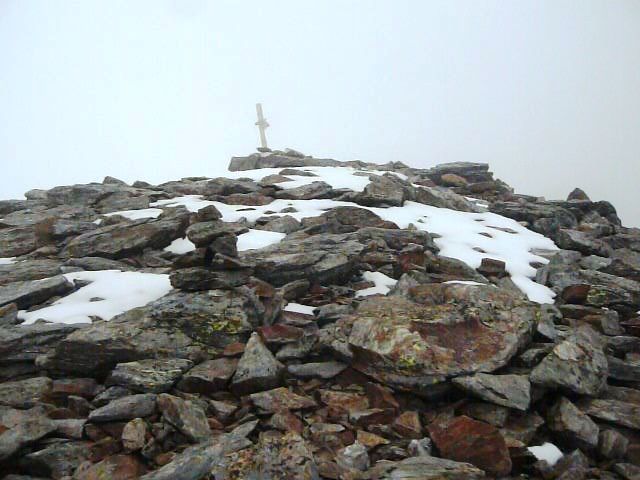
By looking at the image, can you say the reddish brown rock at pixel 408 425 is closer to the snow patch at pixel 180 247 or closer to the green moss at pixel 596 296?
the green moss at pixel 596 296

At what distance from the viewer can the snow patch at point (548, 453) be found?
5.54 metres

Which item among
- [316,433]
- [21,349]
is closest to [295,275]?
[316,433]

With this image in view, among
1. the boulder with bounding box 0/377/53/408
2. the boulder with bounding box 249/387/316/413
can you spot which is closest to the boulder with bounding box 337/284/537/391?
the boulder with bounding box 249/387/316/413

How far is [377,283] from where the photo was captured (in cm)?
988

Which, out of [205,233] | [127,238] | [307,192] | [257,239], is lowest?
[257,239]

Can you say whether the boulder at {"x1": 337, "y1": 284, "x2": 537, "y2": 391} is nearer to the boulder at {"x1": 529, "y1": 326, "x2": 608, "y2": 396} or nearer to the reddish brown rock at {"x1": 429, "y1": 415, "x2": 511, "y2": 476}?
the boulder at {"x1": 529, "y1": 326, "x2": 608, "y2": 396}

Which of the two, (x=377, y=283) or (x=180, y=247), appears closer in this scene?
(x=377, y=283)

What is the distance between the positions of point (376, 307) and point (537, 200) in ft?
52.0

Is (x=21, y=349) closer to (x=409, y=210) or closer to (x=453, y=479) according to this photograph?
(x=453, y=479)

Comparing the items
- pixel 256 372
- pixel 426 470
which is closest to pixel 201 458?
pixel 256 372

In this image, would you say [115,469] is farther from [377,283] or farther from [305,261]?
[377,283]

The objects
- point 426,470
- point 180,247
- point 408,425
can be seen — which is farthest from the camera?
point 180,247

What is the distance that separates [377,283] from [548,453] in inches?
193

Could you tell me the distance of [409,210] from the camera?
50.4 feet
